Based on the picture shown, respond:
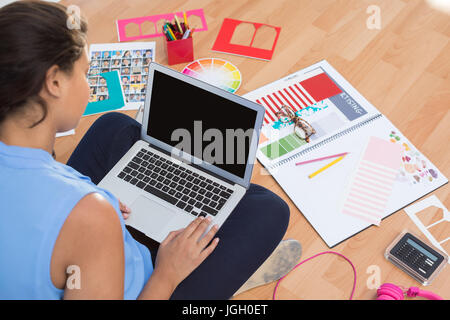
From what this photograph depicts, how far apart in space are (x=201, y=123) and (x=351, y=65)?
0.78m

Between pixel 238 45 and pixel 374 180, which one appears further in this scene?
pixel 238 45

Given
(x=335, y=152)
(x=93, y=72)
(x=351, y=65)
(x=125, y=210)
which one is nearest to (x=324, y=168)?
(x=335, y=152)

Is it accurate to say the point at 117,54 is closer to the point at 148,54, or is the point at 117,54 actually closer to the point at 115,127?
the point at 148,54

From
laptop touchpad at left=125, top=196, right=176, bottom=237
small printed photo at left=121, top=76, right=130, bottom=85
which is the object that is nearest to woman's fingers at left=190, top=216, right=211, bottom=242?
laptop touchpad at left=125, top=196, right=176, bottom=237

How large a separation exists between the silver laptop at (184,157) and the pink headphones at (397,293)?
455 mm

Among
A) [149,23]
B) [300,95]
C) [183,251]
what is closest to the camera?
[183,251]

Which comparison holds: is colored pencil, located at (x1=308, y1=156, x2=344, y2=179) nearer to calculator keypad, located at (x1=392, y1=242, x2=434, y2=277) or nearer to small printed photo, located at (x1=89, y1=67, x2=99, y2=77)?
calculator keypad, located at (x1=392, y1=242, x2=434, y2=277)

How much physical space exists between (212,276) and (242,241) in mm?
118

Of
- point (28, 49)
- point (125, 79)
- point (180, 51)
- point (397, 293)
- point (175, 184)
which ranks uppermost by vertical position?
point (28, 49)

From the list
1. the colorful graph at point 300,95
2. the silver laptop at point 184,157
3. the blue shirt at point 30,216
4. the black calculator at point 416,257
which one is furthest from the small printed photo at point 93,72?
the black calculator at point 416,257

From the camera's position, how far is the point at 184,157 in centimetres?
117

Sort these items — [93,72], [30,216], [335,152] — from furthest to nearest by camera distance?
[93,72]
[335,152]
[30,216]

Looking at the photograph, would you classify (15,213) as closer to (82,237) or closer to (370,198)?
(82,237)

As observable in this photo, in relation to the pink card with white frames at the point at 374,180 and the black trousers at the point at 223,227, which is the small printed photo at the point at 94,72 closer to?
the black trousers at the point at 223,227
